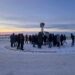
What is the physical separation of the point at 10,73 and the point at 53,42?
26.3m

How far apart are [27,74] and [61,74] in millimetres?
1729

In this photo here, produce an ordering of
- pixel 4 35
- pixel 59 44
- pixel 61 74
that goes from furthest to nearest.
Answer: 1. pixel 4 35
2. pixel 59 44
3. pixel 61 74

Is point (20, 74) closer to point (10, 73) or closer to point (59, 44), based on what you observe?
point (10, 73)

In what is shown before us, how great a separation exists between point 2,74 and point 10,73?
1.79ft

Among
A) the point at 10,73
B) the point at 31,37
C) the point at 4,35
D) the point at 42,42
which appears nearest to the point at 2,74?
the point at 10,73

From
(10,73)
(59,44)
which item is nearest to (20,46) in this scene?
(59,44)

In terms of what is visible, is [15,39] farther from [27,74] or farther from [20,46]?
[27,74]

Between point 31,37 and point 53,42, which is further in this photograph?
point 31,37

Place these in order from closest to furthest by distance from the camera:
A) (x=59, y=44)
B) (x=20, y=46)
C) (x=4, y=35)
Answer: (x=20, y=46) < (x=59, y=44) < (x=4, y=35)

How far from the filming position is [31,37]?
4216 centimetres

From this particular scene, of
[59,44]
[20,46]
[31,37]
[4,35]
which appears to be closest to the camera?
[20,46]

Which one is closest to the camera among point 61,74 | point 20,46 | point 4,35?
point 61,74

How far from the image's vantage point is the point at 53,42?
39281 mm

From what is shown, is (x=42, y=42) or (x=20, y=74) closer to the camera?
(x=20, y=74)
